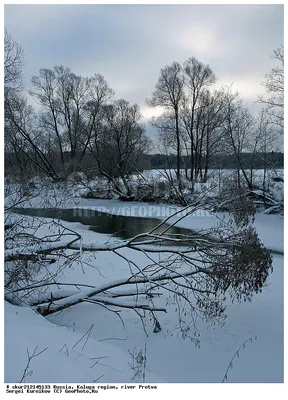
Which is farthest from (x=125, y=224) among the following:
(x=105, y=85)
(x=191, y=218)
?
(x=105, y=85)

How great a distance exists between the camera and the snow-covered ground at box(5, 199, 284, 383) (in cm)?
310

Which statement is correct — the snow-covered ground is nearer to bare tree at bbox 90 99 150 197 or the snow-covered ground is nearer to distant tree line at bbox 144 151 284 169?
distant tree line at bbox 144 151 284 169

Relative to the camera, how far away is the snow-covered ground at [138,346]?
3104 mm

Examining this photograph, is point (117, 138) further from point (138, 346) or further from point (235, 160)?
point (138, 346)

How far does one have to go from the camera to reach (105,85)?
27438 mm

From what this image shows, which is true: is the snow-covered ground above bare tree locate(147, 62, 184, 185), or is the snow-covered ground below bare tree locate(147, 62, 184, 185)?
below

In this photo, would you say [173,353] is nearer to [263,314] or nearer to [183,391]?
[183,391]

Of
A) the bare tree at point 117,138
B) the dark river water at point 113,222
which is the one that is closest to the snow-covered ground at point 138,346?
the dark river water at point 113,222

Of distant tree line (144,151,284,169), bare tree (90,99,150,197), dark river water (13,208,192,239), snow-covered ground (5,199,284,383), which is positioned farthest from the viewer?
bare tree (90,99,150,197)

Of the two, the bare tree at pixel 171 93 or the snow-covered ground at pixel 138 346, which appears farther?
the bare tree at pixel 171 93

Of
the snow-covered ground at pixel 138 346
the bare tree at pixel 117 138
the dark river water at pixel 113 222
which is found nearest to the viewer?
the snow-covered ground at pixel 138 346

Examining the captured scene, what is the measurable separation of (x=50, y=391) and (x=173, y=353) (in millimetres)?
2434

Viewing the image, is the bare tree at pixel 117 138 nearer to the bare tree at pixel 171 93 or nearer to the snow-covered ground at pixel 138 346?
the bare tree at pixel 171 93

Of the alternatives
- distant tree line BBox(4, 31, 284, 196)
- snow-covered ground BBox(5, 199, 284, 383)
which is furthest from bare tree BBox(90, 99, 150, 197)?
snow-covered ground BBox(5, 199, 284, 383)
